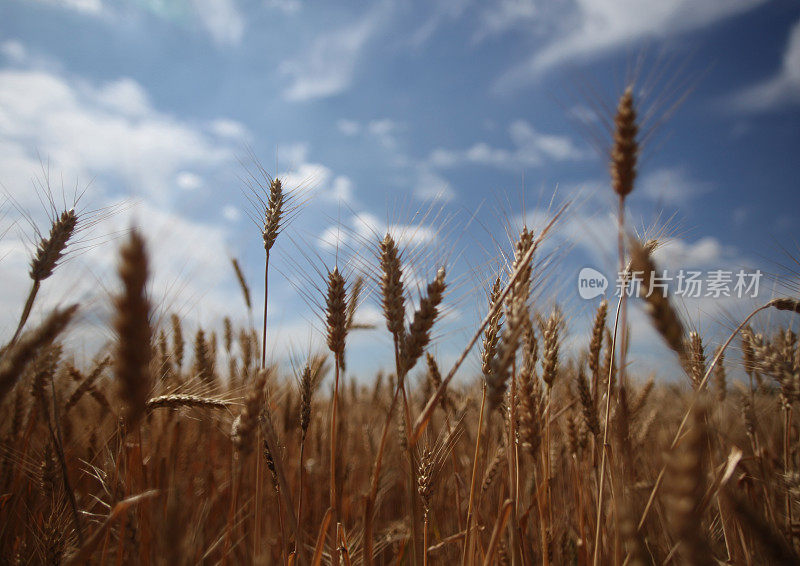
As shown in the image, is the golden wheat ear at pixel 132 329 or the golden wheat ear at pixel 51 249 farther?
the golden wheat ear at pixel 51 249

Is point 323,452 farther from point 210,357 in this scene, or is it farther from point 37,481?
point 37,481

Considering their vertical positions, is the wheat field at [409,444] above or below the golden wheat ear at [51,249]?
below

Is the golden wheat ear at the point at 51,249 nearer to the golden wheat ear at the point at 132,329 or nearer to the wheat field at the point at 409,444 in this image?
the wheat field at the point at 409,444

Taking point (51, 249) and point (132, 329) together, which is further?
point (51, 249)

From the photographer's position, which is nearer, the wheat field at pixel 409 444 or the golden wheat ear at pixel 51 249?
the wheat field at pixel 409 444

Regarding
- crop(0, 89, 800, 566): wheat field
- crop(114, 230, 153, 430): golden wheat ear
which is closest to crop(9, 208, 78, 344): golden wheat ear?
crop(0, 89, 800, 566): wheat field

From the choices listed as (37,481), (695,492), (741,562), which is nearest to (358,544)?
(37,481)

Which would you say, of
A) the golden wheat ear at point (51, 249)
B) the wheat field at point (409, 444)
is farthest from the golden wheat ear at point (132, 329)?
the golden wheat ear at point (51, 249)

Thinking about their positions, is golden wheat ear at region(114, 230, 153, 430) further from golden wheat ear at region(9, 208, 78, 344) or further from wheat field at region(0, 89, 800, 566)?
golden wheat ear at region(9, 208, 78, 344)

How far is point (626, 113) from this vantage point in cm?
178

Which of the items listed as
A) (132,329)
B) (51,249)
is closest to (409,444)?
(132,329)

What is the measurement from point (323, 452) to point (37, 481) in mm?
2165

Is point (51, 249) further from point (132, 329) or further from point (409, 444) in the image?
point (409, 444)

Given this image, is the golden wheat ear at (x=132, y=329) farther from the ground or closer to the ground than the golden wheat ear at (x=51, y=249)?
closer to the ground
